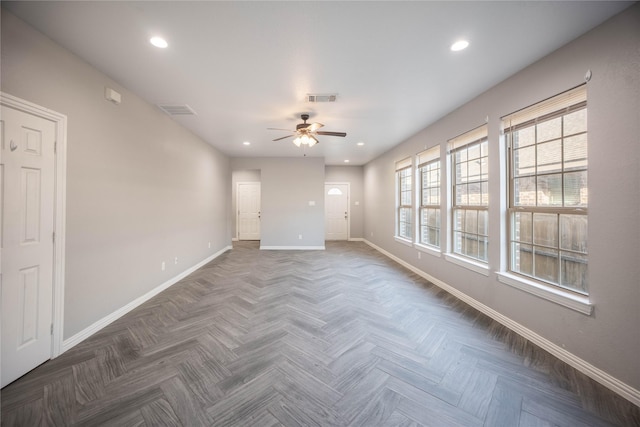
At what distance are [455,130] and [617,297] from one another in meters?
2.54

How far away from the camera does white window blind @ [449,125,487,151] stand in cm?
297

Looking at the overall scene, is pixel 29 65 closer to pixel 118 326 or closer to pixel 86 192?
pixel 86 192

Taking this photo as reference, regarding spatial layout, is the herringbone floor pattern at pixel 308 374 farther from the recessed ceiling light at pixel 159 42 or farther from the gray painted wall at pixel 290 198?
the gray painted wall at pixel 290 198

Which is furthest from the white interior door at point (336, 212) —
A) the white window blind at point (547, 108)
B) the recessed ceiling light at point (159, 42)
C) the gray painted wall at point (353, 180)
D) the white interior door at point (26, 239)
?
the white interior door at point (26, 239)

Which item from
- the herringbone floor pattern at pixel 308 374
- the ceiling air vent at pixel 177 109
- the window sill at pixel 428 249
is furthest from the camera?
the window sill at pixel 428 249

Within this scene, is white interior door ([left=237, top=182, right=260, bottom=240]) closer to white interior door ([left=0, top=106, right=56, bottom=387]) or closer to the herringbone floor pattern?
the herringbone floor pattern

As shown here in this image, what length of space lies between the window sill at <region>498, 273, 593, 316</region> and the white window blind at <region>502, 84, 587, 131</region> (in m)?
1.66

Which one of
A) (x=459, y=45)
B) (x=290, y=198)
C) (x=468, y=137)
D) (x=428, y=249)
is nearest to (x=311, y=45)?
(x=459, y=45)

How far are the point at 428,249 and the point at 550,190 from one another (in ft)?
6.86

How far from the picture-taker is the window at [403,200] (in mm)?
5227

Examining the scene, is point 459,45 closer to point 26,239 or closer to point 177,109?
point 177,109

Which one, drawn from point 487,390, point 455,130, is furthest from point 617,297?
point 455,130

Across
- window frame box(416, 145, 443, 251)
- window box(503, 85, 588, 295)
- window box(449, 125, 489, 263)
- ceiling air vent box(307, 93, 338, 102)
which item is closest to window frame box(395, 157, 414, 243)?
window frame box(416, 145, 443, 251)

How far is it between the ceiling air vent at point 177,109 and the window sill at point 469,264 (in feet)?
14.8
